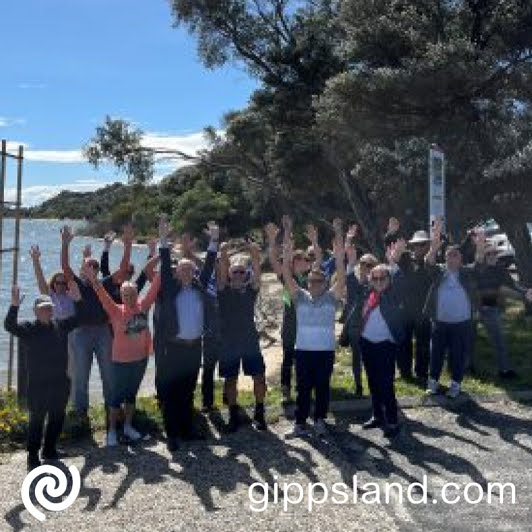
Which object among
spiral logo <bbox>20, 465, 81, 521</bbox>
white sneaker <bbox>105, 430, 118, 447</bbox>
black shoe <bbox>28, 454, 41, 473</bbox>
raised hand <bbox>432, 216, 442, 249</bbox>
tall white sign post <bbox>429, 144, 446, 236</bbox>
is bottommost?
spiral logo <bbox>20, 465, 81, 521</bbox>

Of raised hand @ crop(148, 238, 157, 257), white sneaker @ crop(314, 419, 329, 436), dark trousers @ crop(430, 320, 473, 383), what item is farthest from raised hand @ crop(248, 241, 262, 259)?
dark trousers @ crop(430, 320, 473, 383)

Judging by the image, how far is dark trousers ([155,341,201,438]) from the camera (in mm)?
7777

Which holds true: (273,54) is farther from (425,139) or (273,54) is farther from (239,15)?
(425,139)

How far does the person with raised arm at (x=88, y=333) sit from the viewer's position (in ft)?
27.6

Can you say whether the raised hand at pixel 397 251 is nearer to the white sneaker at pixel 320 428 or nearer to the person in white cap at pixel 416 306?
the person in white cap at pixel 416 306

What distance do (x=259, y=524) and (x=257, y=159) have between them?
2152 cm

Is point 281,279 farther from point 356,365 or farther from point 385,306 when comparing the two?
point 356,365

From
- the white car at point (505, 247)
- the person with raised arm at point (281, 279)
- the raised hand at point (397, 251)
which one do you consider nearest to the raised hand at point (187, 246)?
the person with raised arm at point (281, 279)

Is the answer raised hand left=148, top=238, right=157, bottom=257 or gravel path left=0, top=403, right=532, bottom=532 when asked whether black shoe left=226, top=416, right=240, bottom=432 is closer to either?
gravel path left=0, top=403, right=532, bottom=532

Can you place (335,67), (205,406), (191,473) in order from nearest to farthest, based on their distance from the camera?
(191,473)
(205,406)
(335,67)

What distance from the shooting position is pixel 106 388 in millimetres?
8344

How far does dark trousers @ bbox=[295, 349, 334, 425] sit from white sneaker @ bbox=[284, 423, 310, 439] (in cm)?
4

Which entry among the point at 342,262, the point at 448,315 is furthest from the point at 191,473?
the point at 448,315

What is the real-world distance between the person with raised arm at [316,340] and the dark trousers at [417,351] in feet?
8.18
